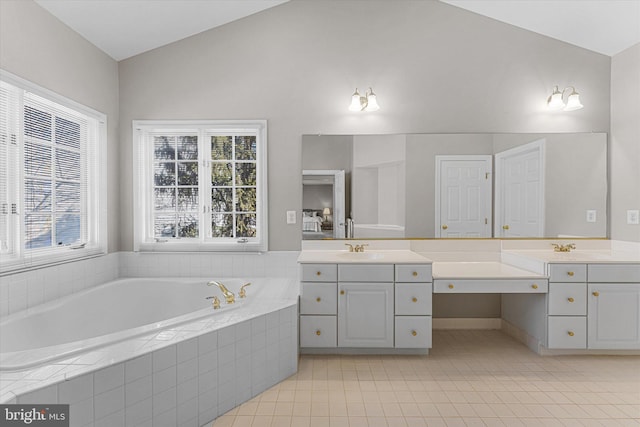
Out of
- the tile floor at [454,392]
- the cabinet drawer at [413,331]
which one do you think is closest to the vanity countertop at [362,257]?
the cabinet drawer at [413,331]

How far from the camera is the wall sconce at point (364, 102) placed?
3283 mm

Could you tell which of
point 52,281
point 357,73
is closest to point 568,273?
point 357,73

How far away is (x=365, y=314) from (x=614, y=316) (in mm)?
1839

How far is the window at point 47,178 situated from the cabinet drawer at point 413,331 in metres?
2.54

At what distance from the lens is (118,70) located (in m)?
3.41

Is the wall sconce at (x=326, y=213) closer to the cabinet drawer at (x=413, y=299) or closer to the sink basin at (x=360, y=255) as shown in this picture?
the sink basin at (x=360, y=255)

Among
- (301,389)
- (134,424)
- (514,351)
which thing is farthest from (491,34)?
(134,424)

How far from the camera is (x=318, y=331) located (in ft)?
Answer: 9.43

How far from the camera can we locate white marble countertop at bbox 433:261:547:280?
2.86 metres

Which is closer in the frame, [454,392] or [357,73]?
[454,392]

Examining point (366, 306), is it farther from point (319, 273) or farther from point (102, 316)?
point (102, 316)

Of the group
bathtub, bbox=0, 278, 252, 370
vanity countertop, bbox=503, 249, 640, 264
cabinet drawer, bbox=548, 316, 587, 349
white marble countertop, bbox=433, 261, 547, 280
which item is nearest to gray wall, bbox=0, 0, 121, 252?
bathtub, bbox=0, 278, 252, 370

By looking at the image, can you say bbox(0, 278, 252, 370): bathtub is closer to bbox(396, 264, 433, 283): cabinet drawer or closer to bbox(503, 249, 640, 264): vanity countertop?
bbox(396, 264, 433, 283): cabinet drawer

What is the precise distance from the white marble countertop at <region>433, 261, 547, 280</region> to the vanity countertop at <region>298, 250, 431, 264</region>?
0.67 feet
